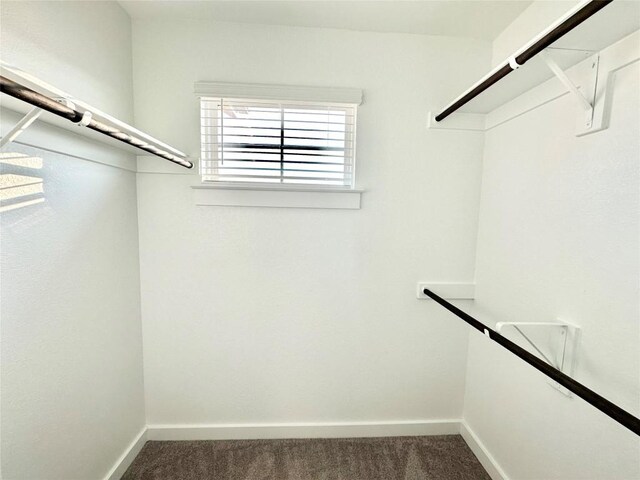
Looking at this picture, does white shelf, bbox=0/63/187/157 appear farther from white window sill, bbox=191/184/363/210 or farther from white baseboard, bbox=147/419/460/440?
white baseboard, bbox=147/419/460/440

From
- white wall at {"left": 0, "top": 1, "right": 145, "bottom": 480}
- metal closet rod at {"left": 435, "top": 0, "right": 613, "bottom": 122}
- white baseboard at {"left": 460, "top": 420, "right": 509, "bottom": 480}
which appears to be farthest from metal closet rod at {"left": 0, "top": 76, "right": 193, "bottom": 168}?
white baseboard at {"left": 460, "top": 420, "right": 509, "bottom": 480}

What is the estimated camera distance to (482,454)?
1600 mm

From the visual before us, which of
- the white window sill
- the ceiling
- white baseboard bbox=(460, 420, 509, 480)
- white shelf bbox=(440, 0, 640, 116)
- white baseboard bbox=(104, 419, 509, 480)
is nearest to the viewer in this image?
white shelf bbox=(440, 0, 640, 116)

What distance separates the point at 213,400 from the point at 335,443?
75cm

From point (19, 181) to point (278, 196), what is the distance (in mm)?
986

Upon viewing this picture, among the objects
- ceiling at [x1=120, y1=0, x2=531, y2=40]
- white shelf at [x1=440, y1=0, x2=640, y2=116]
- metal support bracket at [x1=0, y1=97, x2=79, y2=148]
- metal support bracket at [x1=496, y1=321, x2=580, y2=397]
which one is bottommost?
metal support bracket at [x1=496, y1=321, x2=580, y2=397]

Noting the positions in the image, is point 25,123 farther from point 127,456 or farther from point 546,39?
point 127,456

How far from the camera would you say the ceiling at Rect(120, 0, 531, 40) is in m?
1.37

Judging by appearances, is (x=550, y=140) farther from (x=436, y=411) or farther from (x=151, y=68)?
(x=151, y=68)

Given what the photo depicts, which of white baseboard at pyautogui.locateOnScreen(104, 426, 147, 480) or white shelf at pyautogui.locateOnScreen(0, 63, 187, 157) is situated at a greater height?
white shelf at pyautogui.locateOnScreen(0, 63, 187, 157)

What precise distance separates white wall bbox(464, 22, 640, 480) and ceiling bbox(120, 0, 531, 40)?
51 cm

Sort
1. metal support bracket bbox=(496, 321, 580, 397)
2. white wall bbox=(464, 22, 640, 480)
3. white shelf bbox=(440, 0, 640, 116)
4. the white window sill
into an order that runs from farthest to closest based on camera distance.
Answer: the white window sill, metal support bracket bbox=(496, 321, 580, 397), white wall bbox=(464, 22, 640, 480), white shelf bbox=(440, 0, 640, 116)

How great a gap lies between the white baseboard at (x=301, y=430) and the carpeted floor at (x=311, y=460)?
1.1 inches

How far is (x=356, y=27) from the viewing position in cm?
154
